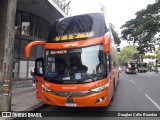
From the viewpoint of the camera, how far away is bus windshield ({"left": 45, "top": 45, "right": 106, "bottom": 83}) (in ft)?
25.4

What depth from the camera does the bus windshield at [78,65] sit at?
25.4 ft

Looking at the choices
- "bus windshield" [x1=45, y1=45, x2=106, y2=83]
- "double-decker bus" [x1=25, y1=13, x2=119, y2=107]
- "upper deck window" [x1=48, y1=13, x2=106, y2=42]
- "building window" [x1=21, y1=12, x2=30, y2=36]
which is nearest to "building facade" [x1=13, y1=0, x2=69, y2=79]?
"building window" [x1=21, y1=12, x2=30, y2=36]

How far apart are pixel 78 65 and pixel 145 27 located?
30.3 meters

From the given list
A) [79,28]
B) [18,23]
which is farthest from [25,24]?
[79,28]

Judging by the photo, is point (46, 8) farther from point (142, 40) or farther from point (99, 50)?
point (142, 40)

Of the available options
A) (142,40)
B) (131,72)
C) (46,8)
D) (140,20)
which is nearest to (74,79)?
(46,8)

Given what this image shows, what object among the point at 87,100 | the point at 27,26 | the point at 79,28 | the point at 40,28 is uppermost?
the point at 40,28

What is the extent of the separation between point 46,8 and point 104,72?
15.5 metres

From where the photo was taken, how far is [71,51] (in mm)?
8055

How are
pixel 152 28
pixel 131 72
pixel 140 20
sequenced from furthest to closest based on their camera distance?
pixel 131 72 → pixel 140 20 → pixel 152 28

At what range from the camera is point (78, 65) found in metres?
7.91

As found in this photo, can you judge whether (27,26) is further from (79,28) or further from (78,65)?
(78,65)

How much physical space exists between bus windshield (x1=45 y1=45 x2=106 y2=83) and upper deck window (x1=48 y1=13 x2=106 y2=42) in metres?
0.54

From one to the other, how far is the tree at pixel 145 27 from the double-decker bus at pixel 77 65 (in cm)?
2890
